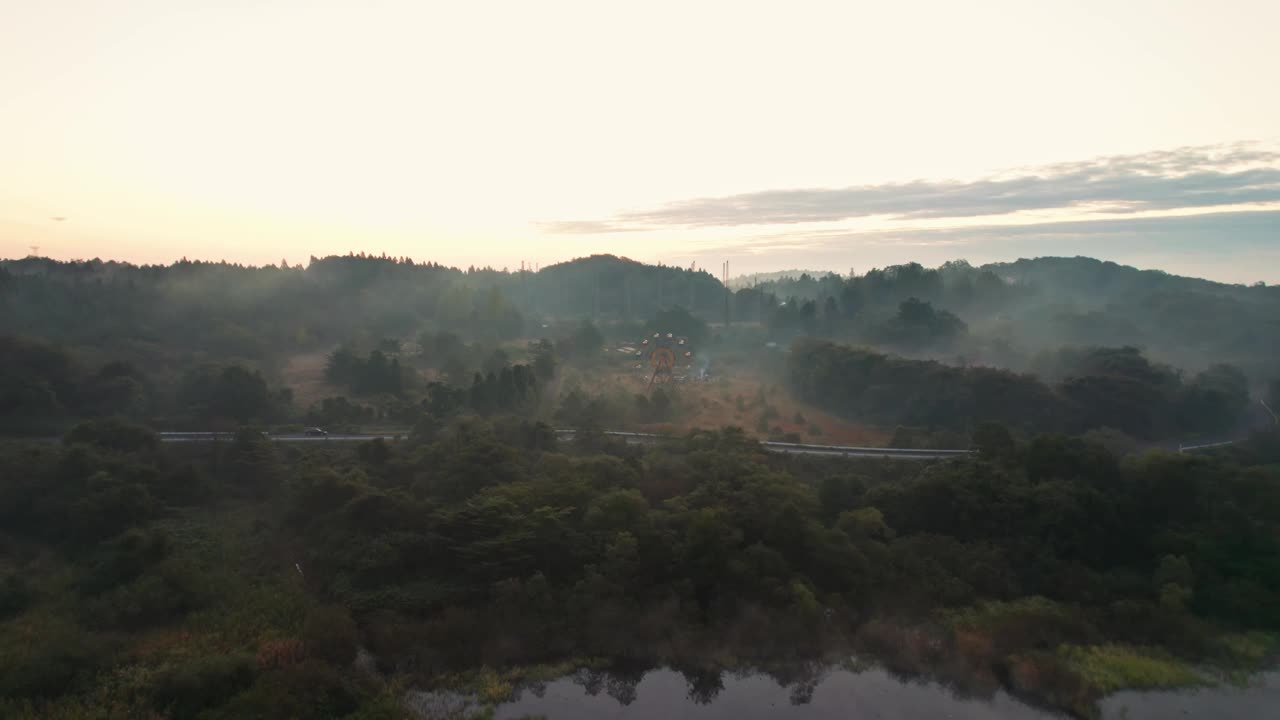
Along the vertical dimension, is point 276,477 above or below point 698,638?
above

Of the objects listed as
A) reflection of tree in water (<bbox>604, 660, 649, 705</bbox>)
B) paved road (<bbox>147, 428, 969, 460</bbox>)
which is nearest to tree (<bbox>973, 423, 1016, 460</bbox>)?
paved road (<bbox>147, 428, 969, 460</bbox>)

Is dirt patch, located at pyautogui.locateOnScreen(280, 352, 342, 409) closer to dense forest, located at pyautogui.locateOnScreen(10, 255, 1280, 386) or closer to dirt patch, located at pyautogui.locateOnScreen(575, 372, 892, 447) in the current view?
dense forest, located at pyautogui.locateOnScreen(10, 255, 1280, 386)

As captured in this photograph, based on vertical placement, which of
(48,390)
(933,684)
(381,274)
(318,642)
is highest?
(381,274)

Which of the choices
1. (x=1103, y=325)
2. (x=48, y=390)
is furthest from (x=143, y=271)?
(x=1103, y=325)

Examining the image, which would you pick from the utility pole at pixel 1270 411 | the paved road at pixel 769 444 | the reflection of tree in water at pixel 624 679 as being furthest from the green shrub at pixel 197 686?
the utility pole at pixel 1270 411

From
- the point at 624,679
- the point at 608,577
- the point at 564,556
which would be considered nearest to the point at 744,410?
the point at 564,556

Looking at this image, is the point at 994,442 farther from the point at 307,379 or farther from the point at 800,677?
the point at 307,379

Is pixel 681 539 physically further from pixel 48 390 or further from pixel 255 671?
pixel 48 390
